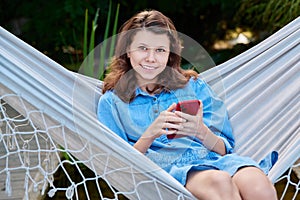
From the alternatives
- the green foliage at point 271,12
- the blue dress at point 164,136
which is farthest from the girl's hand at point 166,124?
the green foliage at point 271,12

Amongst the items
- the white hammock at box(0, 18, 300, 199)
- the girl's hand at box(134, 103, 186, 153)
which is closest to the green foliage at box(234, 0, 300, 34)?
the white hammock at box(0, 18, 300, 199)

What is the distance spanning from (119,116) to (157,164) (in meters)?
0.19

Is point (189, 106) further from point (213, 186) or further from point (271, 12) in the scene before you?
point (271, 12)

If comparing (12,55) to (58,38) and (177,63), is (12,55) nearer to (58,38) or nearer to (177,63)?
(177,63)

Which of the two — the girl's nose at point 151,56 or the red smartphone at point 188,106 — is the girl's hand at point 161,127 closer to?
the red smartphone at point 188,106

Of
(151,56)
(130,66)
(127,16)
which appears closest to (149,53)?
(151,56)

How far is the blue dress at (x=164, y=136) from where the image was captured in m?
2.09

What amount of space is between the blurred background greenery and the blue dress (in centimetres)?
286

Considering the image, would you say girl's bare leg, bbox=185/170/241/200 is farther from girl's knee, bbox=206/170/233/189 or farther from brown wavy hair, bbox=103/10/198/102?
brown wavy hair, bbox=103/10/198/102

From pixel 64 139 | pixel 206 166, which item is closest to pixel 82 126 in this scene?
pixel 64 139

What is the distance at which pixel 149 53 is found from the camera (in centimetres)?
208

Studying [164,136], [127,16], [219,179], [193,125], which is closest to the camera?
[219,179]

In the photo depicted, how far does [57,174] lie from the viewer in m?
3.27

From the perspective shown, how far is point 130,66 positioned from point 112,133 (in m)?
0.31
